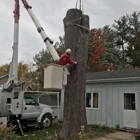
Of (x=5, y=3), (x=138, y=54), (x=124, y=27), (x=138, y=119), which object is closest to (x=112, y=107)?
(x=138, y=119)

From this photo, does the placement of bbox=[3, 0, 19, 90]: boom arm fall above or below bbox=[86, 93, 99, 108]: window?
above

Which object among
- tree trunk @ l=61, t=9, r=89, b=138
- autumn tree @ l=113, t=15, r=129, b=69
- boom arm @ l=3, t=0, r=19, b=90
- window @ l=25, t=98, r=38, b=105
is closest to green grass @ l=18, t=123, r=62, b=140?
tree trunk @ l=61, t=9, r=89, b=138

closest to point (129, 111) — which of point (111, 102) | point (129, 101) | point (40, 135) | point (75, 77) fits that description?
point (129, 101)

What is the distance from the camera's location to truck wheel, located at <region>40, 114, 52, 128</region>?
33.0 ft

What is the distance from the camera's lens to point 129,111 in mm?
9695

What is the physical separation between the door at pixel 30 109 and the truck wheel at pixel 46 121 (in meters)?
0.40

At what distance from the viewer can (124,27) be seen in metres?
31.0

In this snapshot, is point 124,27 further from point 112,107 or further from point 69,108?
point 69,108

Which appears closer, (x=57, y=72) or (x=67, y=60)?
(x=57, y=72)

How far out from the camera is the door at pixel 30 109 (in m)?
9.62

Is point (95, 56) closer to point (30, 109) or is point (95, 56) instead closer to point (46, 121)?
point (46, 121)

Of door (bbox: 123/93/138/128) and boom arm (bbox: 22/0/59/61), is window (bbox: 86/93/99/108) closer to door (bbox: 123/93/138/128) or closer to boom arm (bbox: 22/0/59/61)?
door (bbox: 123/93/138/128)

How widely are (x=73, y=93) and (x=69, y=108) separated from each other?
549 mm

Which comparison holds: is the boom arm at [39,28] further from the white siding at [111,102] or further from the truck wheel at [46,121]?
the white siding at [111,102]
